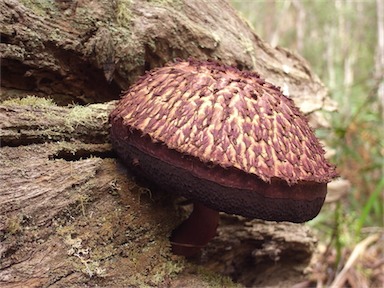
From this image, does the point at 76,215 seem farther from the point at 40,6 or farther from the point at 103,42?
the point at 40,6

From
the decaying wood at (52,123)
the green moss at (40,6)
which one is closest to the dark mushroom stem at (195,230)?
the decaying wood at (52,123)

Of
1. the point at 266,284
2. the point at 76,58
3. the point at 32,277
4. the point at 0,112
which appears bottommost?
the point at 266,284

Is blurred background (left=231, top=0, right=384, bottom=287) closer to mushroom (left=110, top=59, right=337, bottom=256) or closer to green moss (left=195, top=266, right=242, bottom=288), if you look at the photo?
mushroom (left=110, top=59, right=337, bottom=256)

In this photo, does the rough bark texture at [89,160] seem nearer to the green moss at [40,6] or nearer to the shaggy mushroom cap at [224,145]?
the green moss at [40,6]

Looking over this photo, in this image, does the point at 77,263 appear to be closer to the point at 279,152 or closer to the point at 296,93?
the point at 279,152

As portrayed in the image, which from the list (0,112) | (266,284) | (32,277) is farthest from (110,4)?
(266,284)

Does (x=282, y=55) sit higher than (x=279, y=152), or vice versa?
(x=282, y=55)
